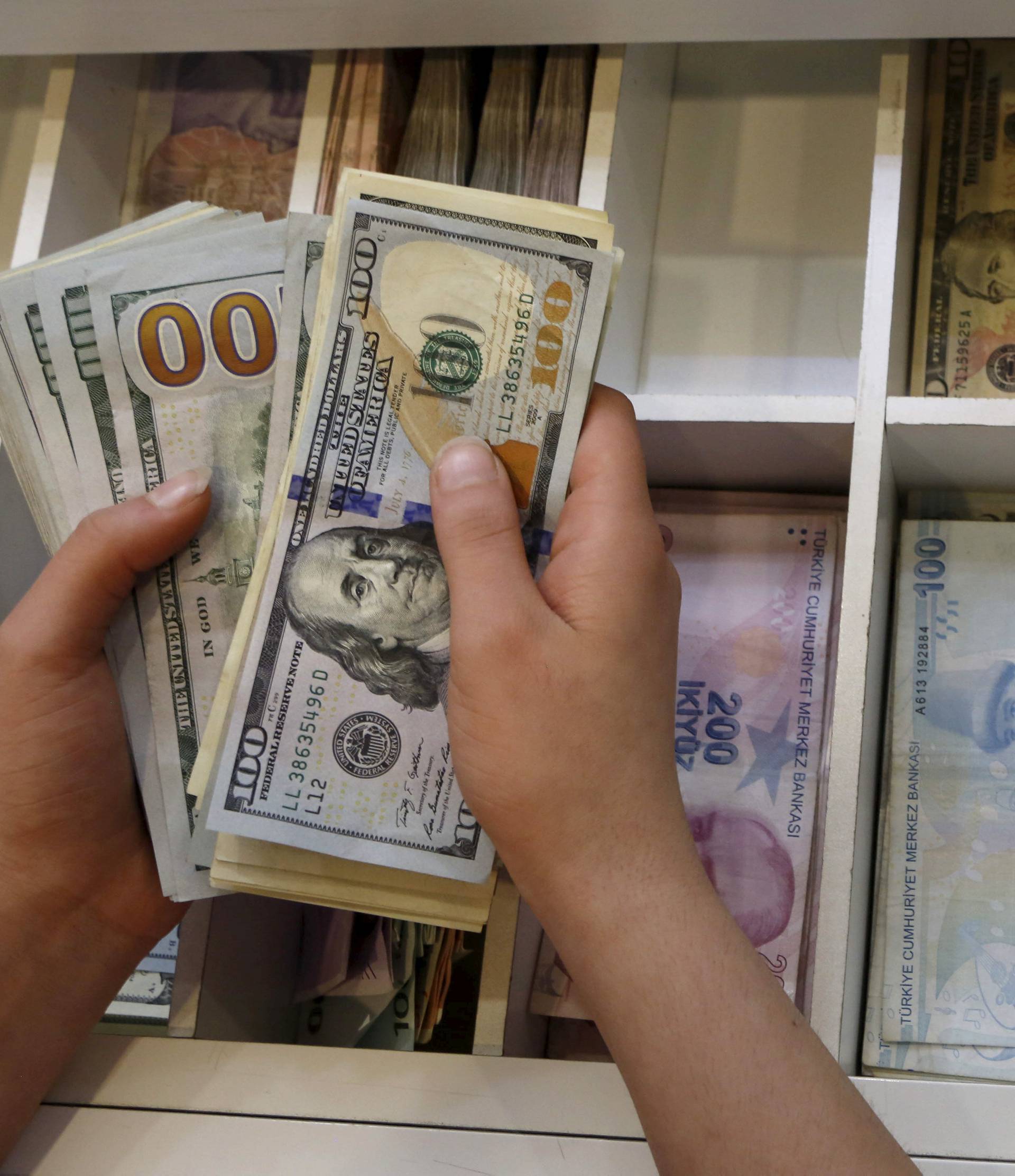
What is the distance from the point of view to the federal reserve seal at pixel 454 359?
773 mm

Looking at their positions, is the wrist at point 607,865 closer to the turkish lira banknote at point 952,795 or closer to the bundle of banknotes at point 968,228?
the turkish lira banknote at point 952,795

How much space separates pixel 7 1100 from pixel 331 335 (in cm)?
62

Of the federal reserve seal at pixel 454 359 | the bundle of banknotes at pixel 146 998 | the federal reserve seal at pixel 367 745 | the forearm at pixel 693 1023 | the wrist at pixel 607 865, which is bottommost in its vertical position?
the bundle of banknotes at pixel 146 998

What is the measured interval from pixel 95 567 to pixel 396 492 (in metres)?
0.23

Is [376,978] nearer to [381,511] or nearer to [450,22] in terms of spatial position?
[381,511]

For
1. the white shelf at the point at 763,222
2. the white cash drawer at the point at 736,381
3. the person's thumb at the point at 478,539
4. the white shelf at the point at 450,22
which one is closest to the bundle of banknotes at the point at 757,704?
the white cash drawer at the point at 736,381

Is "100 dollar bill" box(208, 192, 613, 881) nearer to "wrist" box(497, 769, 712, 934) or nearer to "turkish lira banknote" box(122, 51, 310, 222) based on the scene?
"wrist" box(497, 769, 712, 934)

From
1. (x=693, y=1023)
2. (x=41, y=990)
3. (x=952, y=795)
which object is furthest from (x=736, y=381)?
(x=41, y=990)

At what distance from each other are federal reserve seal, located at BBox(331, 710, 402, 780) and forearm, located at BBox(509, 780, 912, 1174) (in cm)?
14

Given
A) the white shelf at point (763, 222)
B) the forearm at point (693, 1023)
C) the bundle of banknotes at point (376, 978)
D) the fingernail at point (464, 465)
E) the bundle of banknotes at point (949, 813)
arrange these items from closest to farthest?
the forearm at point (693, 1023), the fingernail at point (464, 465), the bundle of banknotes at point (949, 813), the bundle of banknotes at point (376, 978), the white shelf at point (763, 222)

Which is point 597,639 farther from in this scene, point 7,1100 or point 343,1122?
point 7,1100

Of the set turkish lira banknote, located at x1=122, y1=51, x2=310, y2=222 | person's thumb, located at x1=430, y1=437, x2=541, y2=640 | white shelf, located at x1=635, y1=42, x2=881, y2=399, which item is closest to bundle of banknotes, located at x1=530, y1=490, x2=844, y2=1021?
white shelf, located at x1=635, y1=42, x2=881, y2=399

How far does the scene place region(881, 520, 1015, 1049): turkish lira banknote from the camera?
843mm

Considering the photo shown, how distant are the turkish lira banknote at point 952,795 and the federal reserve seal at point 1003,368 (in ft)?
0.50
